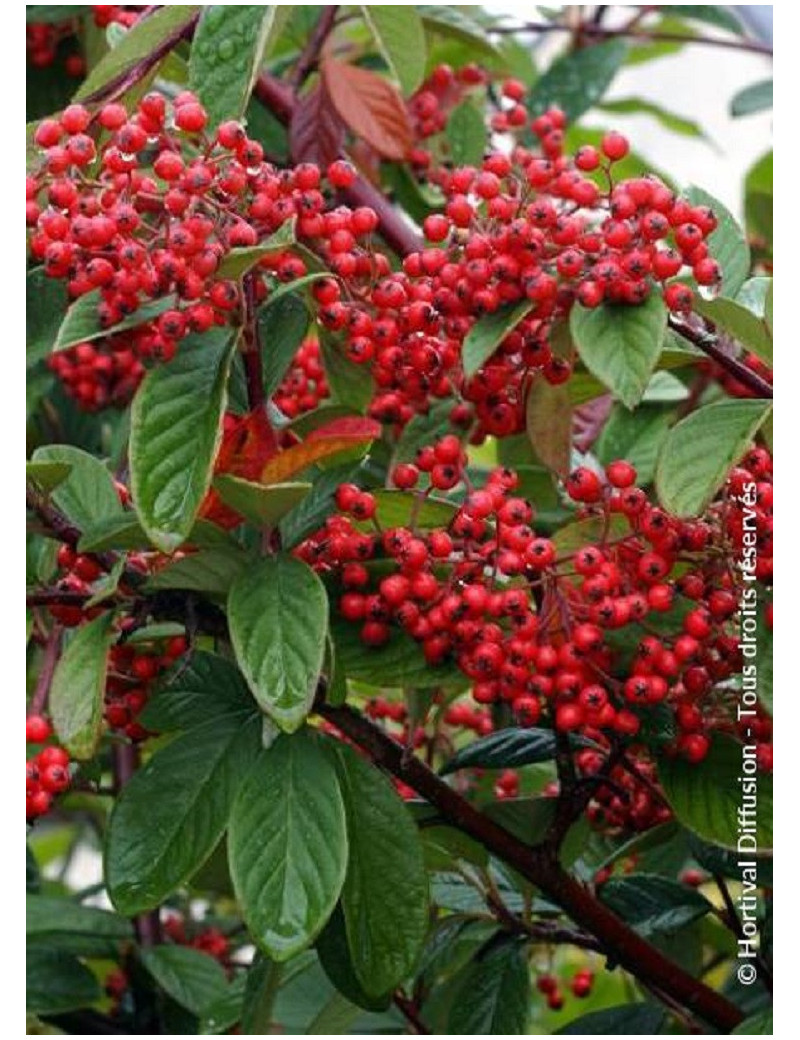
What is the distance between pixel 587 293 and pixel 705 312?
0.28 ft

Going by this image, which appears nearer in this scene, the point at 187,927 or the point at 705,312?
the point at 705,312

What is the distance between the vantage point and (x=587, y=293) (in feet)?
3.78

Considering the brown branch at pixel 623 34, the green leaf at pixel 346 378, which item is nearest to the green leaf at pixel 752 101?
the brown branch at pixel 623 34

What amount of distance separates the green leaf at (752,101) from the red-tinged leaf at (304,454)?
129 centimetres

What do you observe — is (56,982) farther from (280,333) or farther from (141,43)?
(141,43)

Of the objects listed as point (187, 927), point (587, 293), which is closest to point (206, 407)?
point (587, 293)

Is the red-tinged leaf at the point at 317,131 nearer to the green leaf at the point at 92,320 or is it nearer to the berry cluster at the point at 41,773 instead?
the green leaf at the point at 92,320

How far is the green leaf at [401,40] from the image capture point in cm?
166

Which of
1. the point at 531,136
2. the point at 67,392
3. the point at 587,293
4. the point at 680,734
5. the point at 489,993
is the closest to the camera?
the point at 587,293

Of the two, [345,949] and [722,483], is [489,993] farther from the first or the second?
[722,483]

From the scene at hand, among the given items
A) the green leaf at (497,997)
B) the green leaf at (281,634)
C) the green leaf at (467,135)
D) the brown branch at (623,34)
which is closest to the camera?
the green leaf at (281,634)

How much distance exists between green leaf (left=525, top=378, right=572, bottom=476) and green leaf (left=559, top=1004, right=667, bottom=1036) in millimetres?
509

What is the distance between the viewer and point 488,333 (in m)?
1.17

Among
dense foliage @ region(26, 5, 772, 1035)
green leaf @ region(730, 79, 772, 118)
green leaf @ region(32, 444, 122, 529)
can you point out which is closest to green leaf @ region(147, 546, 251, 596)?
dense foliage @ region(26, 5, 772, 1035)
